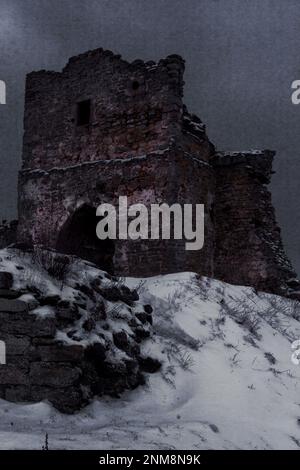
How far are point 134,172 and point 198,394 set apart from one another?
22.2 feet

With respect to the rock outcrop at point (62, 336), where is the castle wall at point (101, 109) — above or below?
above

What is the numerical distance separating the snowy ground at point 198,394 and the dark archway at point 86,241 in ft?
15.9

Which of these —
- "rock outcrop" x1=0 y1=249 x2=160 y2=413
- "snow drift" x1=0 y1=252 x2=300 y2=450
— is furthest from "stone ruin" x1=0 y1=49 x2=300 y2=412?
"rock outcrop" x1=0 y1=249 x2=160 y2=413

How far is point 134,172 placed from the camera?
11.2 m

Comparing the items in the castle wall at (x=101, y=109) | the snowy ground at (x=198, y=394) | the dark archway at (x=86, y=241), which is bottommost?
the snowy ground at (x=198, y=394)

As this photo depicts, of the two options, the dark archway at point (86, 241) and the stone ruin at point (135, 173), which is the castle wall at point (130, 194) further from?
the dark archway at point (86, 241)

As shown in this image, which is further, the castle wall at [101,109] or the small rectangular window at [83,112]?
the small rectangular window at [83,112]

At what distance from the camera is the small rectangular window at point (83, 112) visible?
12.4 metres

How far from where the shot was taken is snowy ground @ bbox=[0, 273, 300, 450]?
13.2 ft

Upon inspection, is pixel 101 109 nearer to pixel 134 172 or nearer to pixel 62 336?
pixel 134 172

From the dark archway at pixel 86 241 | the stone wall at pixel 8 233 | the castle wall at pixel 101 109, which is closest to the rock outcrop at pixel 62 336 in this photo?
the castle wall at pixel 101 109

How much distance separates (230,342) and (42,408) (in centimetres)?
261
